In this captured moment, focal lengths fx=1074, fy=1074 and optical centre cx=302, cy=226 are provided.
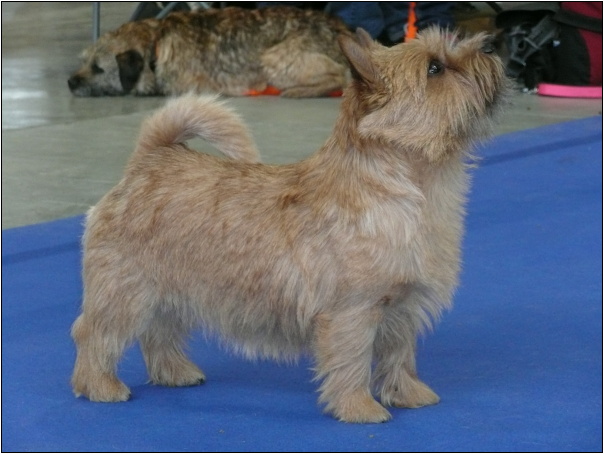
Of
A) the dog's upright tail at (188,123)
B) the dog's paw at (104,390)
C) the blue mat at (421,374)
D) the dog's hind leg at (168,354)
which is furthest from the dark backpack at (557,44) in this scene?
the dog's paw at (104,390)

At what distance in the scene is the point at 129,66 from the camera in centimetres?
849

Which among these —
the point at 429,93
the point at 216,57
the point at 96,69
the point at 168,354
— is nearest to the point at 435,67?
the point at 429,93

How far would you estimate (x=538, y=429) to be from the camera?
9.39 feet

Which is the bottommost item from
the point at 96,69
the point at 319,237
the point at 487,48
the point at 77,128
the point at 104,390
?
the point at 77,128

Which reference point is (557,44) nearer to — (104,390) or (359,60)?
(359,60)

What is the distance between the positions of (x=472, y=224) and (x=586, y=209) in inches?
24.0

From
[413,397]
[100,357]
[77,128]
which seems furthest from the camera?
[77,128]

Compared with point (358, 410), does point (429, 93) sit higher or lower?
higher

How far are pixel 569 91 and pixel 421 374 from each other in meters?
5.40

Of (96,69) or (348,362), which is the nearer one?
(348,362)

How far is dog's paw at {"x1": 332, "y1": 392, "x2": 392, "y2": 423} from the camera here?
2928 mm

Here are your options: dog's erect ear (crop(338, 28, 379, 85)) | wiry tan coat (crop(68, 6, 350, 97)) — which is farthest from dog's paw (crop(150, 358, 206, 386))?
wiry tan coat (crop(68, 6, 350, 97))

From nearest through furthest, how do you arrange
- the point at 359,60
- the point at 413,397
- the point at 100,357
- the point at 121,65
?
the point at 359,60
the point at 413,397
the point at 100,357
the point at 121,65

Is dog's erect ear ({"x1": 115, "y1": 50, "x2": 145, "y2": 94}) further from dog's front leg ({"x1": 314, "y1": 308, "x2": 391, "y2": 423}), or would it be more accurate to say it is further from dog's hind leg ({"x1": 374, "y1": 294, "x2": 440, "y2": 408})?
dog's front leg ({"x1": 314, "y1": 308, "x2": 391, "y2": 423})
